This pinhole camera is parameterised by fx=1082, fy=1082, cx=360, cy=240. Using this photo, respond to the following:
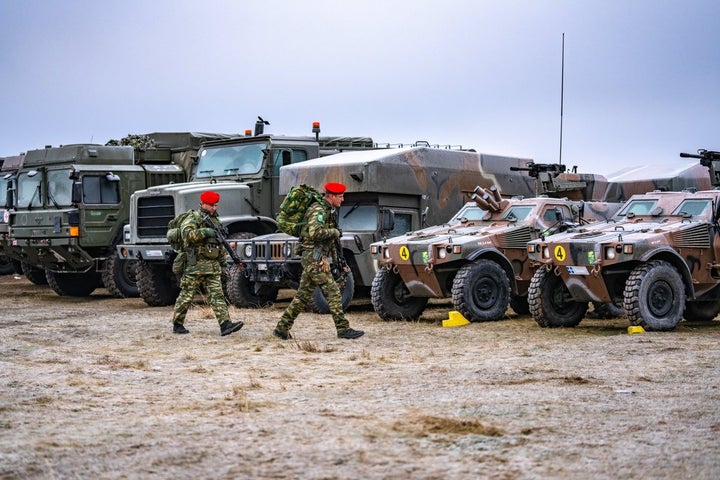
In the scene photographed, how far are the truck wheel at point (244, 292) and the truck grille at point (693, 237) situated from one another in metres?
6.16

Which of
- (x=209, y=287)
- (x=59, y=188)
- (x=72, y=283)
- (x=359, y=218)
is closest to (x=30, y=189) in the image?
(x=59, y=188)

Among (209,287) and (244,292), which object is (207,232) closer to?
(209,287)

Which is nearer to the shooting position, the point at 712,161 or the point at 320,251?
the point at 320,251

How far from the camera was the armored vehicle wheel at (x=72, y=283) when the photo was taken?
67.3 feet

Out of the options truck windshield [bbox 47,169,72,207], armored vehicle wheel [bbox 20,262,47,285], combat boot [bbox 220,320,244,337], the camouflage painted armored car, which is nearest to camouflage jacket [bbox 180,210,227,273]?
combat boot [bbox 220,320,244,337]

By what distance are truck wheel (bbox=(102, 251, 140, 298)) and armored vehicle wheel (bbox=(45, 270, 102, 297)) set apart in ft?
4.97

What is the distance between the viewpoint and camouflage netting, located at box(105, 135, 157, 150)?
20812 millimetres

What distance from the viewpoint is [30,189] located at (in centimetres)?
1972

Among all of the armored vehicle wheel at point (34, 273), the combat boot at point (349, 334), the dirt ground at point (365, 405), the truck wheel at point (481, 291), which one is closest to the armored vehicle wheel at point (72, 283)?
the armored vehicle wheel at point (34, 273)

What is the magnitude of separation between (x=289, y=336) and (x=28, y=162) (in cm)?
1081

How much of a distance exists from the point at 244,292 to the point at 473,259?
4.08 metres

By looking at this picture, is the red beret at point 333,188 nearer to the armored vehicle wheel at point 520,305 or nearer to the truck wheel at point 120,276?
the armored vehicle wheel at point 520,305

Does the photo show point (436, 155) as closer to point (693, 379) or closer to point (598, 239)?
point (598, 239)

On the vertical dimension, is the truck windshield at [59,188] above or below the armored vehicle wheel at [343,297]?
above
